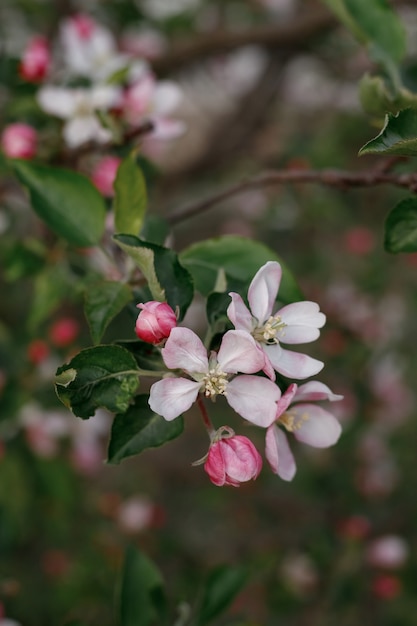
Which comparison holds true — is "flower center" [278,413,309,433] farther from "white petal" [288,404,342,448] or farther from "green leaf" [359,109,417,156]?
"green leaf" [359,109,417,156]

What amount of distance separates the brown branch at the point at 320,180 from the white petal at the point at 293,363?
23cm

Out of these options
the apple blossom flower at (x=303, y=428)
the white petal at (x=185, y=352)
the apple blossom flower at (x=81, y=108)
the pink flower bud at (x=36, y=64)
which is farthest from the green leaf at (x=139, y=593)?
the pink flower bud at (x=36, y=64)

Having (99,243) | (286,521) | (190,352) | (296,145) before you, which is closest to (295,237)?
(296,145)

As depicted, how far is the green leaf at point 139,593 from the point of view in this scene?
0.95 meters

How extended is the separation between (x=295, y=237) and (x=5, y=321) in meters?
1.16

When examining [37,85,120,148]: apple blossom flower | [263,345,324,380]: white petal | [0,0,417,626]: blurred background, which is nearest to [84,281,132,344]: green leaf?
[263,345,324,380]: white petal

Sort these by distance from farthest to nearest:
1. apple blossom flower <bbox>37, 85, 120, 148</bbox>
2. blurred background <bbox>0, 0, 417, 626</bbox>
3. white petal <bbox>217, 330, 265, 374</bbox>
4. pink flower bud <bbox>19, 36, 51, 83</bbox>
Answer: blurred background <bbox>0, 0, 417, 626</bbox>, pink flower bud <bbox>19, 36, 51, 83</bbox>, apple blossom flower <bbox>37, 85, 120, 148</bbox>, white petal <bbox>217, 330, 265, 374</bbox>

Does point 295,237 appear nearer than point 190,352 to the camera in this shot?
No

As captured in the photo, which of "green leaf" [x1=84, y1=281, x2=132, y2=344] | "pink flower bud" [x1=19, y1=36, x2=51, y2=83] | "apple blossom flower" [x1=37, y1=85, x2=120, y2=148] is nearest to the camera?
"green leaf" [x1=84, y1=281, x2=132, y2=344]

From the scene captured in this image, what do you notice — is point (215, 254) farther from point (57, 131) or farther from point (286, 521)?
point (286, 521)

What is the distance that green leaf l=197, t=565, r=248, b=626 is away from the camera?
3.19 feet

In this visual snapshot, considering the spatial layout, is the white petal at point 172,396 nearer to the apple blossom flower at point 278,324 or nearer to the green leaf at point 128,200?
the apple blossom flower at point 278,324

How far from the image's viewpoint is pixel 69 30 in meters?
1.31

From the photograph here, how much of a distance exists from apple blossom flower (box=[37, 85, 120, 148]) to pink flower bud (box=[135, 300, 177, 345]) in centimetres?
53
